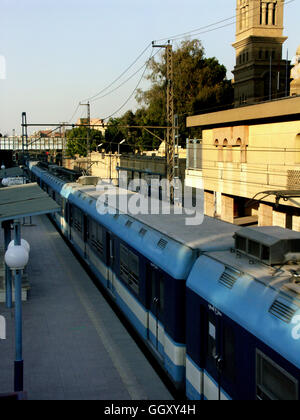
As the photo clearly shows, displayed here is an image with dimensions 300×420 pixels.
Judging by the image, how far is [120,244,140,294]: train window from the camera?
11828 mm

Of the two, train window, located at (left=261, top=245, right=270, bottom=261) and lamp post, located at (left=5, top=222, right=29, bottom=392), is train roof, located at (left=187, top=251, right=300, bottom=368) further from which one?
lamp post, located at (left=5, top=222, right=29, bottom=392)

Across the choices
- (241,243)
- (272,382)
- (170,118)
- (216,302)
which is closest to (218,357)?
(216,302)

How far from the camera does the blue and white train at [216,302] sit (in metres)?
6.16

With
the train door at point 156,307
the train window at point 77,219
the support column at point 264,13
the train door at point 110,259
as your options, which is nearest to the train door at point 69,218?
the train window at point 77,219

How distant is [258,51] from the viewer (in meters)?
61.5

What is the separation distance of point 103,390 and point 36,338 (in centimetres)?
339

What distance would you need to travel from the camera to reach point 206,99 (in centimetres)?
6178

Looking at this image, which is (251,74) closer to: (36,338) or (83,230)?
(83,230)

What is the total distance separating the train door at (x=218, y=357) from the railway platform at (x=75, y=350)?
2094mm

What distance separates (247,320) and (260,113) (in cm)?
2316

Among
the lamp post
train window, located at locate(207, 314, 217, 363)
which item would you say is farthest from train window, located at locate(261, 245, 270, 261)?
the lamp post

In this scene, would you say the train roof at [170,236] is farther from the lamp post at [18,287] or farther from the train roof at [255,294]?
the lamp post at [18,287]

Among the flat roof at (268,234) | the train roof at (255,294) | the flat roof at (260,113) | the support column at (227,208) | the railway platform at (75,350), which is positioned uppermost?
the flat roof at (260,113)

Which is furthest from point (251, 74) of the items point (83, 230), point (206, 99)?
point (83, 230)
